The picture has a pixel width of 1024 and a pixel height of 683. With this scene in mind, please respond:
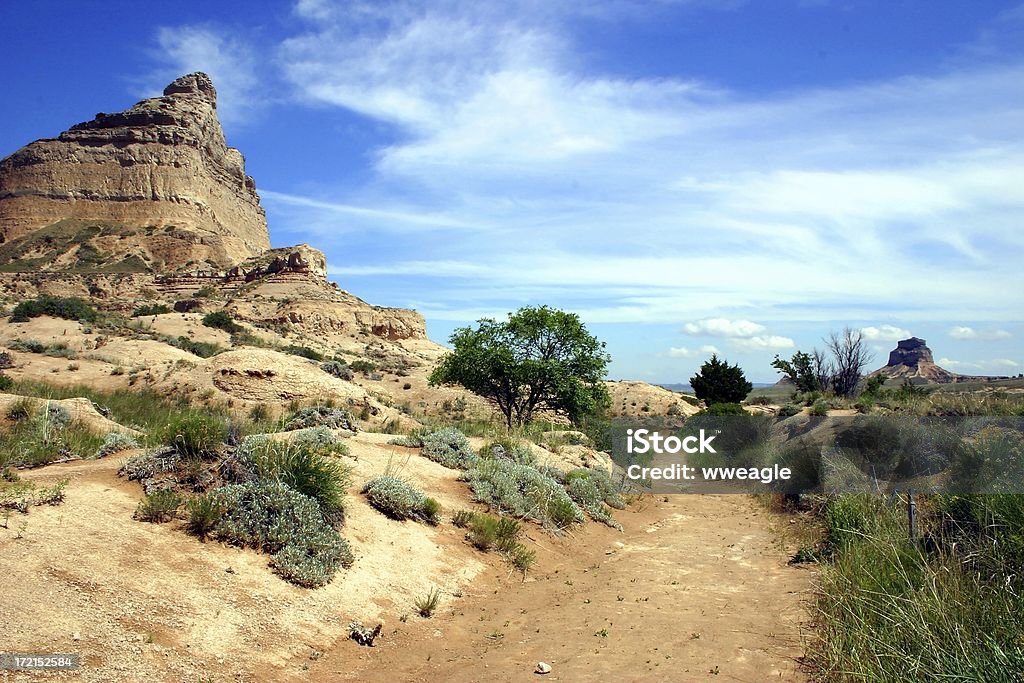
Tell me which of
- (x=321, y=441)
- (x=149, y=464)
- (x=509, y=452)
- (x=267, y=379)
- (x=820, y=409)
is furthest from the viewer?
(x=820, y=409)

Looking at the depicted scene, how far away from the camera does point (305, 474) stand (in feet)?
28.1

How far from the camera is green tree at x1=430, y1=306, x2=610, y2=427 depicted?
22500 mm

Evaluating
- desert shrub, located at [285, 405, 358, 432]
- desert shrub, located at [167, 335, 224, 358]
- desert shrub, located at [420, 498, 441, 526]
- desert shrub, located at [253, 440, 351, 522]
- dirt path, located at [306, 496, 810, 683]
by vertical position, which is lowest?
dirt path, located at [306, 496, 810, 683]

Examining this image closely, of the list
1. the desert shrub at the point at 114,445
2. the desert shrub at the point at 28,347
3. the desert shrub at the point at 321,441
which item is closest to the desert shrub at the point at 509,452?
the desert shrub at the point at 321,441

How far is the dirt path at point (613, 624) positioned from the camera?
246 inches

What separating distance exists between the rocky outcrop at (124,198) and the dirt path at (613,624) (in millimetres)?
66261

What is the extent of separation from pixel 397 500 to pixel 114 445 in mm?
4161

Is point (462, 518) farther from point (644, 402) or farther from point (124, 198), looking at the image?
point (124, 198)

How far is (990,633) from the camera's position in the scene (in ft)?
15.1

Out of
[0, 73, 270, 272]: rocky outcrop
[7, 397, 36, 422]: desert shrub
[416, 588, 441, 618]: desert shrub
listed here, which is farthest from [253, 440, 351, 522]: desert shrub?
[0, 73, 270, 272]: rocky outcrop

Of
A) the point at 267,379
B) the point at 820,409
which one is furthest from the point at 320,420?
the point at 820,409

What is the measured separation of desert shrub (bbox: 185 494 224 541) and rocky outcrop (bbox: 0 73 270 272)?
6567 cm

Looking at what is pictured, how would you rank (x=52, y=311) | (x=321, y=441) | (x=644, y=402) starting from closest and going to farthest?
(x=321, y=441)
(x=52, y=311)
(x=644, y=402)

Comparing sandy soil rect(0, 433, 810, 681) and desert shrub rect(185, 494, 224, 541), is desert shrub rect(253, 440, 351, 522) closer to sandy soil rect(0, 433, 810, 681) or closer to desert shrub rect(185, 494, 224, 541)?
sandy soil rect(0, 433, 810, 681)
